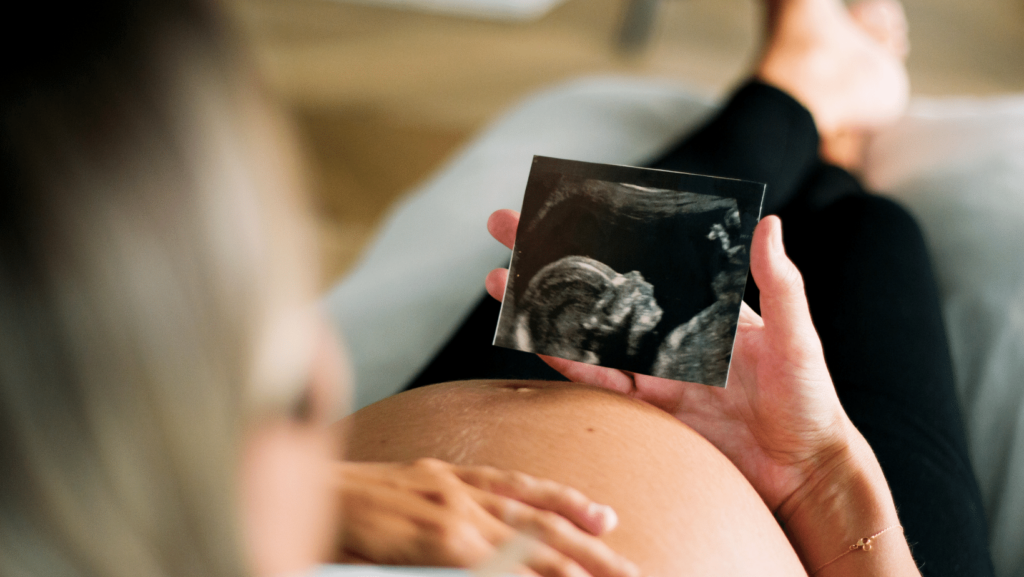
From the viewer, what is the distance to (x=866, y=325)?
28.0 inches

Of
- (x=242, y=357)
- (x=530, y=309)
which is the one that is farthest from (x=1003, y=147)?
(x=242, y=357)

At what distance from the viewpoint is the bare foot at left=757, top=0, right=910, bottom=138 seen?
112 cm

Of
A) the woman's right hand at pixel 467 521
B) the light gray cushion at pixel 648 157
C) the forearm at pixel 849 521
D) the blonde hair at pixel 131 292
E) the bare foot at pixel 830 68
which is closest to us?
the blonde hair at pixel 131 292

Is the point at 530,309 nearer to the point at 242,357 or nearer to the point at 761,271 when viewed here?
the point at 761,271

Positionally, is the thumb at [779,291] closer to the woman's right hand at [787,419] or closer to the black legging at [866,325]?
the woman's right hand at [787,419]

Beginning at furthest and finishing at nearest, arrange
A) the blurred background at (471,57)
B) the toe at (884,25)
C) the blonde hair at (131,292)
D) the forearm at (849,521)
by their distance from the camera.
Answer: the blurred background at (471,57) < the toe at (884,25) < the forearm at (849,521) < the blonde hair at (131,292)

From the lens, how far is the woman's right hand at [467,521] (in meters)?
0.43

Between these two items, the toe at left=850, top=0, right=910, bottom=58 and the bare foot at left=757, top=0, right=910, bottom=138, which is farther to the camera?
the toe at left=850, top=0, right=910, bottom=58

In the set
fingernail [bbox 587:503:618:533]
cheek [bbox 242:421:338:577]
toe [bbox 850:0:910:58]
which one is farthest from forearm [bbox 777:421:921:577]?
toe [bbox 850:0:910:58]

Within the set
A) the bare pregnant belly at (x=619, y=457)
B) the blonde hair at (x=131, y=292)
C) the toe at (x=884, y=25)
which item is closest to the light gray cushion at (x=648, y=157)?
the toe at (x=884, y=25)

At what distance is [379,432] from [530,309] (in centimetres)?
16

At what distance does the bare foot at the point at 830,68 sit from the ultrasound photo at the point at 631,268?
0.66 metres

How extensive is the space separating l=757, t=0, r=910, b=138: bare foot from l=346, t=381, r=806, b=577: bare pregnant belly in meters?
0.75

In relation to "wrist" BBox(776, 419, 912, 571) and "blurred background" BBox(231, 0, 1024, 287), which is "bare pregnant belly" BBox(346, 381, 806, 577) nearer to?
"wrist" BBox(776, 419, 912, 571)
